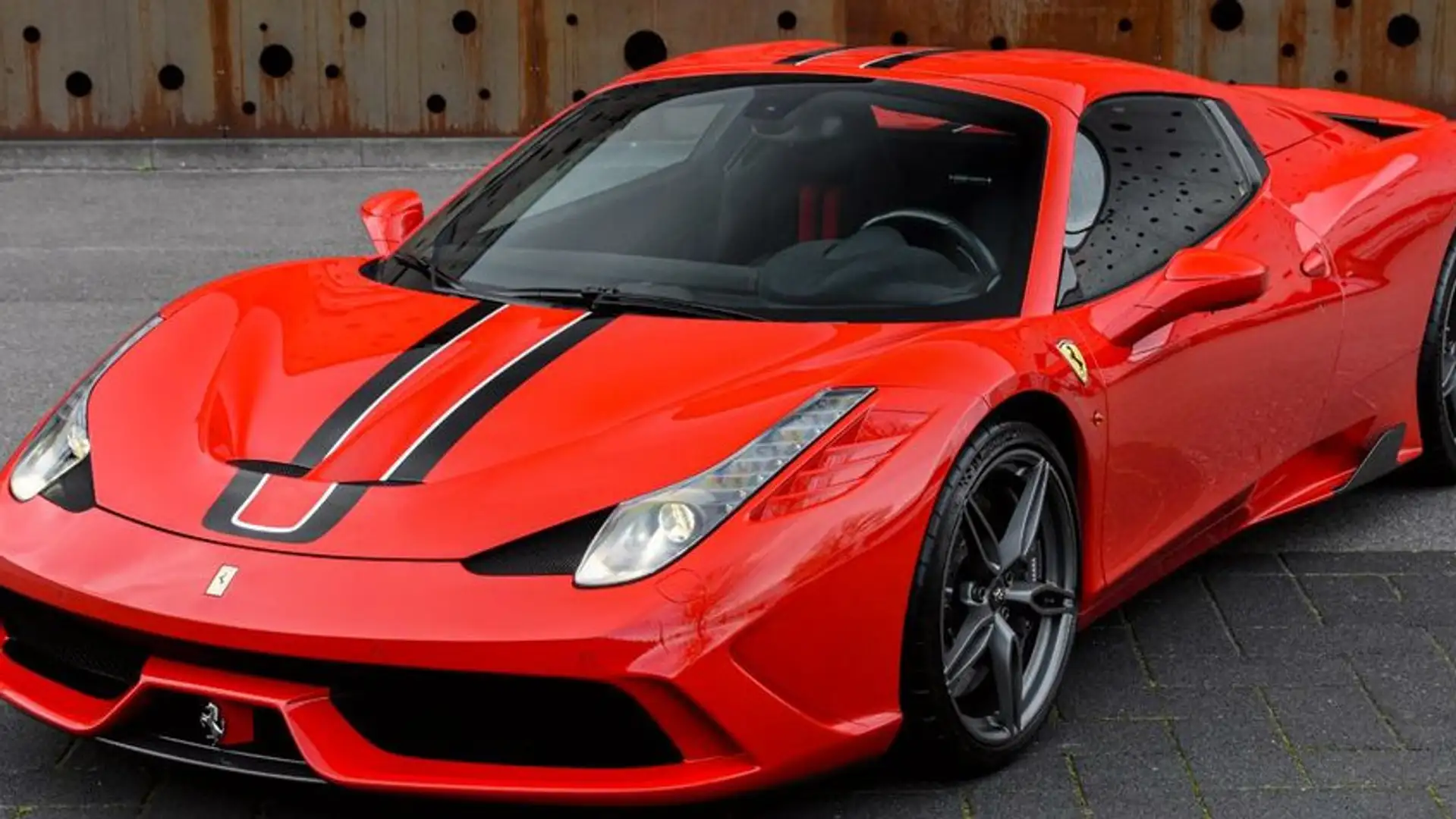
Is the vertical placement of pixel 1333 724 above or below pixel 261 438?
below

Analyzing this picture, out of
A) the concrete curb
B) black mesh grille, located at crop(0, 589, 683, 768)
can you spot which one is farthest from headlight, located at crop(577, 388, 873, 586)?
the concrete curb

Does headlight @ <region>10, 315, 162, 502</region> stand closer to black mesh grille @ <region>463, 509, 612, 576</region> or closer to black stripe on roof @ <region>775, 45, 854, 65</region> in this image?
black mesh grille @ <region>463, 509, 612, 576</region>

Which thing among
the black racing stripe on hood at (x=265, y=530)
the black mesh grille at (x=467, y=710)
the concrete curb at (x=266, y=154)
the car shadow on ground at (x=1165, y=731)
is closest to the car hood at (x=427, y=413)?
the black racing stripe on hood at (x=265, y=530)

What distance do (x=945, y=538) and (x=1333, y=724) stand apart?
1.01 m

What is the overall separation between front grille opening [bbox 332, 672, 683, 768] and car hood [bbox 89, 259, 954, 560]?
218 mm

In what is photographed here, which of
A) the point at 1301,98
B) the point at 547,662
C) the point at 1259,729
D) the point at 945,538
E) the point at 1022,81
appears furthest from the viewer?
the point at 1301,98

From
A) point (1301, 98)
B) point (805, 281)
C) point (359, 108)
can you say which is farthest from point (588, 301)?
point (359, 108)

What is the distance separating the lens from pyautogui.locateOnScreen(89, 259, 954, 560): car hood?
3.60m

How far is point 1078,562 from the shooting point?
4320mm

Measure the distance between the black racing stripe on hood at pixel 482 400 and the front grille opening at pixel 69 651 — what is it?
0.51 metres

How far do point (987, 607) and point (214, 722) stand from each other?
1325 mm

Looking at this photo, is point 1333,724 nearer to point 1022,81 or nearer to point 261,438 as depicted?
point 1022,81

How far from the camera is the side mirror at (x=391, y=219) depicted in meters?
5.07

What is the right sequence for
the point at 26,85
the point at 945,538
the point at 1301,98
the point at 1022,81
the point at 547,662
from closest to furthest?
the point at 547,662 → the point at 945,538 → the point at 1022,81 → the point at 1301,98 → the point at 26,85
